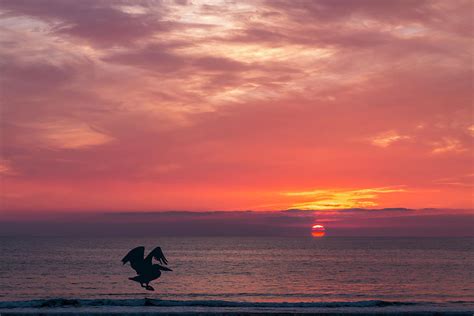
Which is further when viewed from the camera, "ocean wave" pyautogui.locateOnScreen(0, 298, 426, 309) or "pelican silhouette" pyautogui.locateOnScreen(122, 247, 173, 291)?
"ocean wave" pyautogui.locateOnScreen(0, 298, 426, 309)

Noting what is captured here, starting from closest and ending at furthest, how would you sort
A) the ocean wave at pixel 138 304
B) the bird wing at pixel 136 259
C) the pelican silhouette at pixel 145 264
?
the bird wing at pixel 136 259 < the pelican silhouette at pixel 145 264 < the ocean wave at pixel 138 304

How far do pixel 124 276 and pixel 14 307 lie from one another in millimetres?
36354

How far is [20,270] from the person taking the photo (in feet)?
262

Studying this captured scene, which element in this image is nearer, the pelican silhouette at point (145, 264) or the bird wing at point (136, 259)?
the bird wing at point (136, 259)

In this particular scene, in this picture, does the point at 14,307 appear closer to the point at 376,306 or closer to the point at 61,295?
the point at 376,306

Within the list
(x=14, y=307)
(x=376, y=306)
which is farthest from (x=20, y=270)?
(x=376, y=306)

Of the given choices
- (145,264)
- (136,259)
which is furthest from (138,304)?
(136,259)

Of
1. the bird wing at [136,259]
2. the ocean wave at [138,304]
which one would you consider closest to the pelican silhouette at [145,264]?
→ the bird wing at [136,259]

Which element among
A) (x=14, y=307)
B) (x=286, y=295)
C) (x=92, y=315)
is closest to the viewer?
(x=92, y=315)

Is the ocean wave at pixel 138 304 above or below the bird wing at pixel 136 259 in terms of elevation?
below

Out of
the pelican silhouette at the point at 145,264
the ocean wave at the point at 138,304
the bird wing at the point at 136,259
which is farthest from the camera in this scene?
the ocean wave at the point at 138,304

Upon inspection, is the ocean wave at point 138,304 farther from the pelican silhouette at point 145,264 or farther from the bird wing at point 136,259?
the bird wing at point 136,259

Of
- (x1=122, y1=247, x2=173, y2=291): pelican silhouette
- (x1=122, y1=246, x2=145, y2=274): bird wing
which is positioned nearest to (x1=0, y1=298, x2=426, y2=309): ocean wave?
(x1=122, y1=247, x2=173, y2=291): pelican silhouette

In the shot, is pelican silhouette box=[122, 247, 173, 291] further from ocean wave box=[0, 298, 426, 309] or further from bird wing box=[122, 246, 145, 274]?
ocean wave box=[0, 298, 426, 309]
